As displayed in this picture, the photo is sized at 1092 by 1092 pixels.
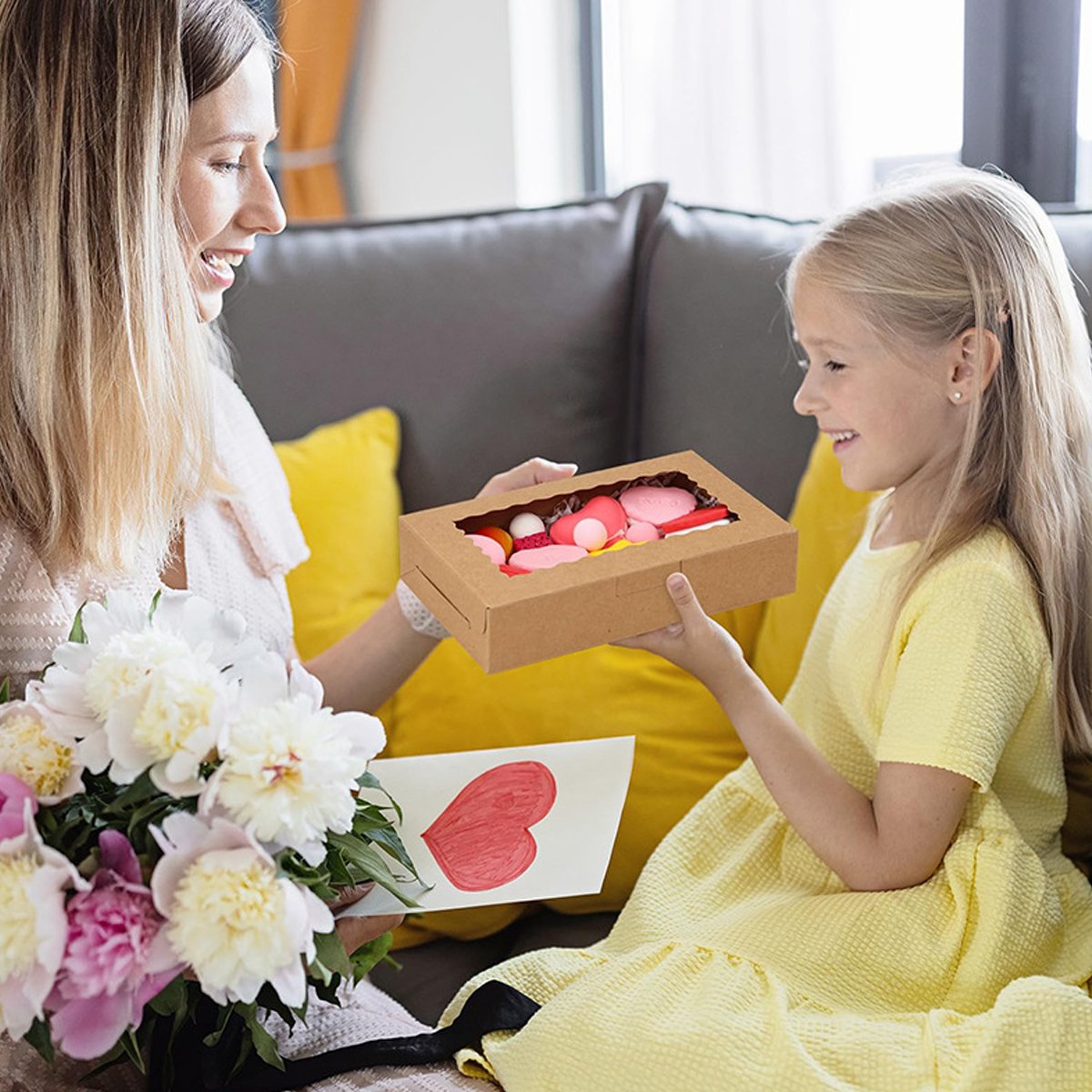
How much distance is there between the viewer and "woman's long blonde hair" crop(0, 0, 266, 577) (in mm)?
1145

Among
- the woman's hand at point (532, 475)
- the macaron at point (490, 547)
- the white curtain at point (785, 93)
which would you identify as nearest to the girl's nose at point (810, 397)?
the woman's hand at point (532, 475)

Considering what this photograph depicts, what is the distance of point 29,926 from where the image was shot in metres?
0.87

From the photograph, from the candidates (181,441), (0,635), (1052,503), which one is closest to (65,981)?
(0,635)

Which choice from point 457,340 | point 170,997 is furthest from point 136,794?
point 457,340

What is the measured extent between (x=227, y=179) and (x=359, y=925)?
648 mm

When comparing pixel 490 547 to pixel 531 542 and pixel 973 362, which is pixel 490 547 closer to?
pixel 531 542

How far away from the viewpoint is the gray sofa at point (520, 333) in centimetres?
178

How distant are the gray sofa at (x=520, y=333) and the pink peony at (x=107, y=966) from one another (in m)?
0.99

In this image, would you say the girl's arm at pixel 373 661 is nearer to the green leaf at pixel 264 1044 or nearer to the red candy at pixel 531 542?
the red candy at pixel 531 542

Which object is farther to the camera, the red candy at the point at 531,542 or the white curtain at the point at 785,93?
the white curtain at the point at 785,93

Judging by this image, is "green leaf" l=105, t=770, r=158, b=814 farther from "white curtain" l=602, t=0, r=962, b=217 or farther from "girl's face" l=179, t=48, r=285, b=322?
"white curtain" l=602, t=0, r=962, b=217

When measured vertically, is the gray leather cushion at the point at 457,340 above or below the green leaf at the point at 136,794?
above

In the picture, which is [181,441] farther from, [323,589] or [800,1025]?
[800,1025]

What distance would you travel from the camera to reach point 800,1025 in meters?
1.13
